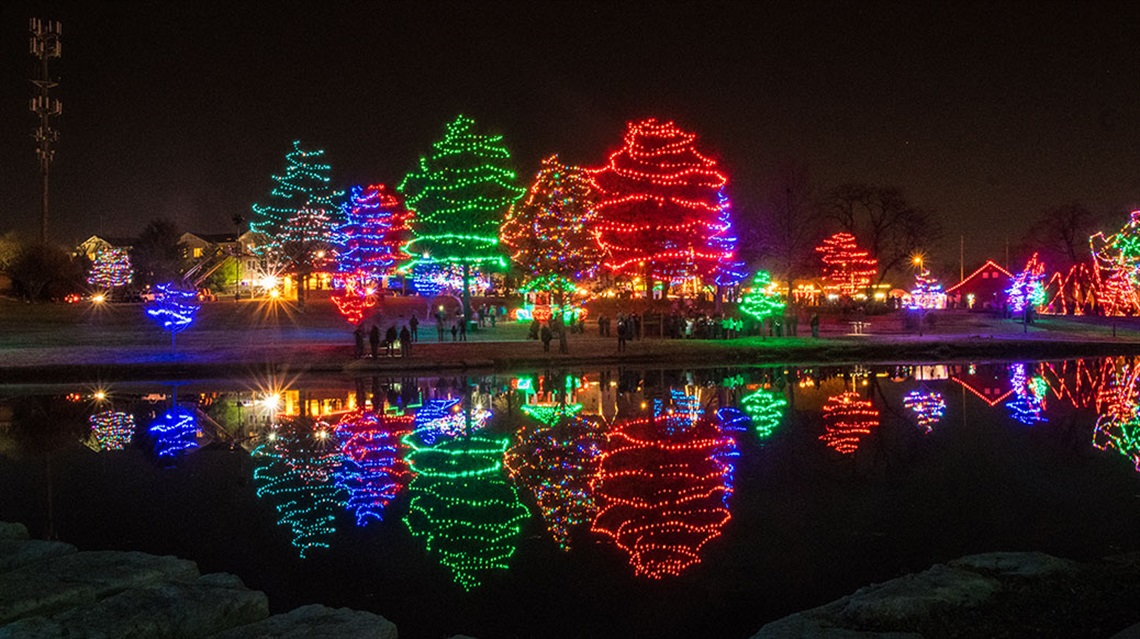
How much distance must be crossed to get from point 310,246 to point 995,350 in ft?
141

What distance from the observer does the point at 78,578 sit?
324 inches

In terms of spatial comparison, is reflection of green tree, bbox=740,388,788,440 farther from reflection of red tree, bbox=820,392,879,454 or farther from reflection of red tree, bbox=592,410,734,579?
→ reflection of red tree, bbox=592,410,734,579

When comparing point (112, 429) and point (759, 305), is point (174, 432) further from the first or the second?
point (759, 305)

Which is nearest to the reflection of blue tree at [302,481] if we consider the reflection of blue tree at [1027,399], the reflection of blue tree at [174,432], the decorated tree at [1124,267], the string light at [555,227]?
the reflection of blue tree at [174,432]

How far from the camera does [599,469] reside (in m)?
14.1

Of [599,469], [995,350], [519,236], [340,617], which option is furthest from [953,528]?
[519,236]

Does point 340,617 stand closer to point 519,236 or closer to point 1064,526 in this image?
point 1064,526

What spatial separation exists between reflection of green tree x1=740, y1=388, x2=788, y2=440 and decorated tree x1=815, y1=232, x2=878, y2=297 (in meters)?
47.4

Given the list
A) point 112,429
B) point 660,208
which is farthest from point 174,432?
point 660,208

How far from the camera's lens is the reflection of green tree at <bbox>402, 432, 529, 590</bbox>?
31.9ft

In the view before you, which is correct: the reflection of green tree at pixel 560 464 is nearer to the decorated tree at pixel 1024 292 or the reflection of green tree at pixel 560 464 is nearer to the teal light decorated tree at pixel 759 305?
the teal light decorated tree at pixel 759 305

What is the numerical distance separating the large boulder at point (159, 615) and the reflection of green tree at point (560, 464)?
355cm

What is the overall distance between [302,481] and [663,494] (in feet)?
17.2

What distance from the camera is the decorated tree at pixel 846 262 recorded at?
71.2m
